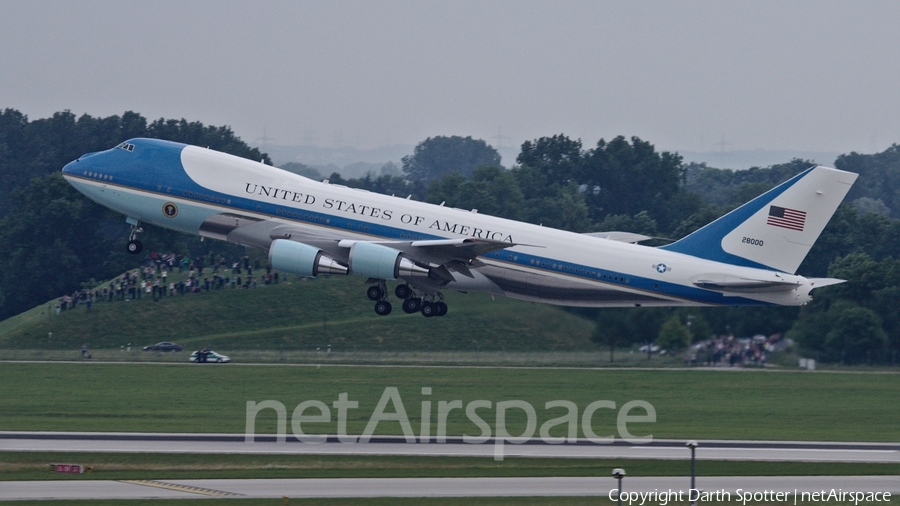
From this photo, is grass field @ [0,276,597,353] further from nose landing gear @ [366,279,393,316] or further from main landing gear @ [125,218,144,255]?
main landing gear @ [125,218,144,255]

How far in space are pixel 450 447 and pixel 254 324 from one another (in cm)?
3447

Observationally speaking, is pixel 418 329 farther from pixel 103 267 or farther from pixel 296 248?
pixel 103 267

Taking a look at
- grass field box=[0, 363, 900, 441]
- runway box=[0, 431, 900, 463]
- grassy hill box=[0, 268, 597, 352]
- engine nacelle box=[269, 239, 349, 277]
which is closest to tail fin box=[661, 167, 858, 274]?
grass field box=[0, 363, 900, 441]

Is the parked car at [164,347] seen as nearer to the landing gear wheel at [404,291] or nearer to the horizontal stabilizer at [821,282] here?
the landing gear wheel at [404,291]

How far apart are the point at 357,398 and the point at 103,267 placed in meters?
56.2

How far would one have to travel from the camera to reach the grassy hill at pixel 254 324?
67.9m

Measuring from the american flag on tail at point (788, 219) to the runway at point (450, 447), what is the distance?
952cm

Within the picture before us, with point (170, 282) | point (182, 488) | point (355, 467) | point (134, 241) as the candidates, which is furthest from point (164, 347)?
point (182, 488)

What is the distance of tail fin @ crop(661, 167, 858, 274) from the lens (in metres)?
46.7

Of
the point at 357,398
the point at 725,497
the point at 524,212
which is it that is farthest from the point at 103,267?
the point at 725,497

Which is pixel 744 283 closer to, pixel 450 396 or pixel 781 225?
pixel 781 225

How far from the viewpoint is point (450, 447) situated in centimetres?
3959

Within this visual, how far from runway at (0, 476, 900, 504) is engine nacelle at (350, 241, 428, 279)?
1302cm

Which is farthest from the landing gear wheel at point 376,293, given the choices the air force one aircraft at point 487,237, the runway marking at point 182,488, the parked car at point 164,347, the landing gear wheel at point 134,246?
the parked car at point 164,347
